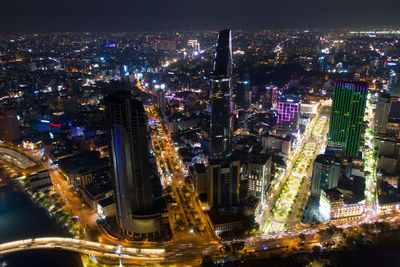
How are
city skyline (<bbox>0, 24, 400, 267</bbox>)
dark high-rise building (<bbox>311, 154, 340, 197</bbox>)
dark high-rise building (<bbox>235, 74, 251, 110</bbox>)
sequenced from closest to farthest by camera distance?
city skyline (<bbox>0, 24, 400, 267</bbox>) < dark high-rise building (<bbox>311, 154, 340, 197</bbox>) < dark high-rise building (<bbox>235, 74, 251, 110</bbox>)

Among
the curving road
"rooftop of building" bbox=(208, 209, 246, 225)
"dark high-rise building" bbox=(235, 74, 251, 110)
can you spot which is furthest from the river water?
"dark high-rise building" bbox=(235, 74, 251, 110)

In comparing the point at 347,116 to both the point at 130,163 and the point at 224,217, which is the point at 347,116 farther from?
the point at 130,163

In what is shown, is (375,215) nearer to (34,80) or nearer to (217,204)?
(217,204)

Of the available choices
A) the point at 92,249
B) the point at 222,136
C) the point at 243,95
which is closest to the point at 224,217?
the point at 92,249

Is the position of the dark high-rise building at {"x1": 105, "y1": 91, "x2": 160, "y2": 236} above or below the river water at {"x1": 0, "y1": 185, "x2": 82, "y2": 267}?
above

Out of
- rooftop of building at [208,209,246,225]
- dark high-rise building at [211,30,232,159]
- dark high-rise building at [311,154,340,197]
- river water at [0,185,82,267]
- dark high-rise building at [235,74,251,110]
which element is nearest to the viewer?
river water at [0,185,82,267]

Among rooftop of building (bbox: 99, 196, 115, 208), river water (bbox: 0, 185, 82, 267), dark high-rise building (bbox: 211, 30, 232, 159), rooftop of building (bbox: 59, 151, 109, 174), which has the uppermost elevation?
dark high-rise building (bbox: 211, 30, 232, 159)

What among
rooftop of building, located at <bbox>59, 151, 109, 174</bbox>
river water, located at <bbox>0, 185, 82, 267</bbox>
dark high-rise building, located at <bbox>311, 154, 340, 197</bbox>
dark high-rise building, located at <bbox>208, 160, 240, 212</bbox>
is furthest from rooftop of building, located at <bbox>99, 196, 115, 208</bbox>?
dark high-rise building, located at <bbox>311, 154, 340, 197</bbox>

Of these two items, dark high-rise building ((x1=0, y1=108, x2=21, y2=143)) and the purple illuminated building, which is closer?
dark high-rise building ((x1=0, y1=108, x2=21, y2=143))

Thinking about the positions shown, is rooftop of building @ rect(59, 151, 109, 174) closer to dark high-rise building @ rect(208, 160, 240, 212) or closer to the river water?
the river water
